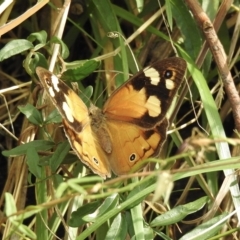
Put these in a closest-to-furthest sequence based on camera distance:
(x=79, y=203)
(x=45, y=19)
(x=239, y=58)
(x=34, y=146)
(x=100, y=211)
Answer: (x=100, y=211)
(x=34, y=146)
(x=79, y=203)
(x=239, y=58)
(x=45, y=19)

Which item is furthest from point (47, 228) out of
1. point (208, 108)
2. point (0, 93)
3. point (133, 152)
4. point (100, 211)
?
point (208, 108)

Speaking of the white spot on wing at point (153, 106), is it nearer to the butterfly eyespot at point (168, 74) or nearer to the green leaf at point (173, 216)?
the butterfly eyespot at point (168, 74)

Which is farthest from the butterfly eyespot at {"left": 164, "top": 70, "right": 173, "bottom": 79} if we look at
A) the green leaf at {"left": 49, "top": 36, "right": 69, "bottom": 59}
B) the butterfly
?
the green leaf at {"left": 49, "top": 36, "right": 69, "bottom": 59}

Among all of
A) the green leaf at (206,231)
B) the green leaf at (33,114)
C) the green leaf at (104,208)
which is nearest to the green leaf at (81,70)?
the green leaf at (33,114)

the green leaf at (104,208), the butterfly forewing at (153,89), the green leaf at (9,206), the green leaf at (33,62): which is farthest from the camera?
the green leaf at (33,62)

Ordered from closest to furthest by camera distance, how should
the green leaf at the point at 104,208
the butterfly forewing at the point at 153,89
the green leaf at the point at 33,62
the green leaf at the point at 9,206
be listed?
the green leaf at the point at 9,206, the green leaf at the point at 104,208, the butterfly forewing at the point at 153,89, the green leaf at the point at 33,62

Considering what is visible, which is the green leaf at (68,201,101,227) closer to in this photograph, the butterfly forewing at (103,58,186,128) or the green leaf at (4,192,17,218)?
the butterfly forewing at (103,58,186,128)

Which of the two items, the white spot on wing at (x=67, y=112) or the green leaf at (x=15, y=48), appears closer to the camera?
the white spot on wing at (x=67, y=112)

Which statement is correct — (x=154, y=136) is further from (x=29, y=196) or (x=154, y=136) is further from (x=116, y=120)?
(x=29, y=196)
